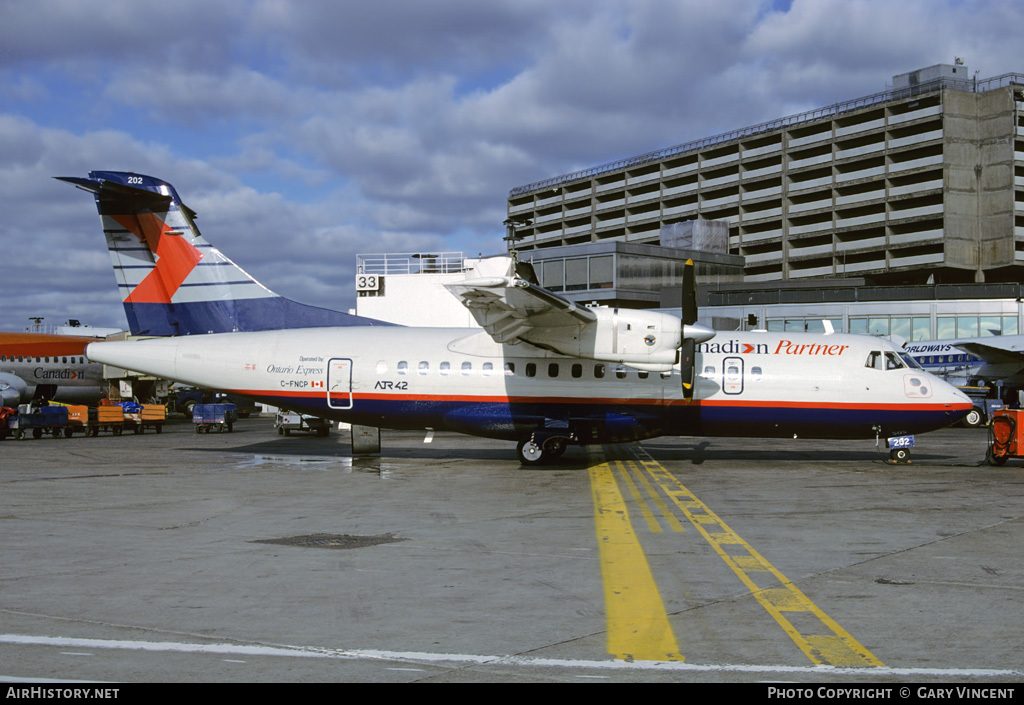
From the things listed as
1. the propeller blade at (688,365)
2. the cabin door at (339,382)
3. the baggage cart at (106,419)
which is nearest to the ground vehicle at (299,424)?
the baggage cart at (106,419)

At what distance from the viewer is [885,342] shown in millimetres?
22031

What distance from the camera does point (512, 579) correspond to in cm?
881

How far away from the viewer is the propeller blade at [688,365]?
19438 mm

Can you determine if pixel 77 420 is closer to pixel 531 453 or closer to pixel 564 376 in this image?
pixel 531 453

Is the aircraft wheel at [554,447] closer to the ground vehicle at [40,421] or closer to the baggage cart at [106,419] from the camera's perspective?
the ground vehicle at [40,421]

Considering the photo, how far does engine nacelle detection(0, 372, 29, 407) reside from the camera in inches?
1799

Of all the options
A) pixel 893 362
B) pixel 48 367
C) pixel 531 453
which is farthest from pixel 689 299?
pixel 48 367

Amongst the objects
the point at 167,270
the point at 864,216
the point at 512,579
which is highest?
the point at 864,216

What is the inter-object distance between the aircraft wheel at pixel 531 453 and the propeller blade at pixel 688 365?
4.00m

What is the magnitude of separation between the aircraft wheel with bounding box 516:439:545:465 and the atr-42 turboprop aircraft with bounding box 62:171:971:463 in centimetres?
3

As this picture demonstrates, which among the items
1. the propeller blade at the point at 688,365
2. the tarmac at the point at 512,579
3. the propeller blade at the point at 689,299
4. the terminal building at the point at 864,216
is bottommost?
the tarmac at the point at 512,579

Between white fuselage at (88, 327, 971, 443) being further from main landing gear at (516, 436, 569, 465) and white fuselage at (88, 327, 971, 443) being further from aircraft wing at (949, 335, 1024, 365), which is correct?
aircraft wing at (949, 335, 1024, 365)

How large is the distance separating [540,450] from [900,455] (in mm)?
9584

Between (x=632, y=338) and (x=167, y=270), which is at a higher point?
(x=167, y=270)
